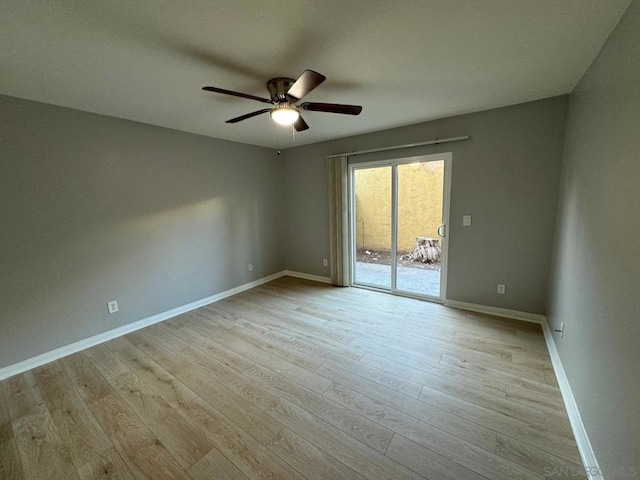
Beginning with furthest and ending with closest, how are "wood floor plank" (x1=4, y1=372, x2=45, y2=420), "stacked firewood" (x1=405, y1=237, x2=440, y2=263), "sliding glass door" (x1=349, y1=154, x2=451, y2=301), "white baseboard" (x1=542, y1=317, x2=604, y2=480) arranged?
"stacked firewood" (x1=405, y1=237, x2=440, y2=263)
"sliding glass door" (x1=349, y1=154, x2=451, y2=301)
"wood floor plank" (x1=4, y1=372, x2=45, y2=420)
"white baseboard" (x1=542, y1=317, x2=604, y2=480)

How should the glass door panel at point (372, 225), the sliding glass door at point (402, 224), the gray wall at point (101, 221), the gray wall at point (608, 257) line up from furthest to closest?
1. the glass door panel at point (372, 225)
2. the sliding glass door at point (402, 224)
3. the gray wall at point (101, 221)
4. the gray wall at point (608, 257)

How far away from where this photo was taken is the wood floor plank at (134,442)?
52.7 inches

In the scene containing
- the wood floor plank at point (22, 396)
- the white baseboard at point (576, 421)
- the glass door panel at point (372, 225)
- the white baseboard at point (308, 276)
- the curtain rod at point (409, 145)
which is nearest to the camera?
the white baseboard at point (576, 421)

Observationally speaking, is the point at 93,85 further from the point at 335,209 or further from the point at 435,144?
the point at 435,144

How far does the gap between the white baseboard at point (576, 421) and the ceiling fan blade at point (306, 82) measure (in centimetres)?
249

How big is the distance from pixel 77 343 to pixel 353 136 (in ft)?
13.5

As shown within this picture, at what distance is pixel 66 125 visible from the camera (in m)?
2.33

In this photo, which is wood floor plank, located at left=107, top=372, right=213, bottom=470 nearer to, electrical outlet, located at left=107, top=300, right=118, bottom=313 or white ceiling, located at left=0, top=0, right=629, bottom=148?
electrical outlet, located at left=107, top=300, right=118, bottom=313

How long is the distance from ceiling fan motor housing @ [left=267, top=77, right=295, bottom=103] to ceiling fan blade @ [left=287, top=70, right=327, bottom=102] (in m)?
0.21

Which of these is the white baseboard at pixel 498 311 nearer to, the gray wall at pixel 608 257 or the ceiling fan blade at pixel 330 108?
the gray wall at pixel 608 257

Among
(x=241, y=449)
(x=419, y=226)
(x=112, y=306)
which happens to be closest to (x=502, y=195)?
(x=419, y=226)

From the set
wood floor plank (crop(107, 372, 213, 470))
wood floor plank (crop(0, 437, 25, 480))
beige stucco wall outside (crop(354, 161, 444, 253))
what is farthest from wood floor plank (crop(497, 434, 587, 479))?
wood floor plank (crop(0, 437, 25, 480))

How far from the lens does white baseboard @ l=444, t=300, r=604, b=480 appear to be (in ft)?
4.18

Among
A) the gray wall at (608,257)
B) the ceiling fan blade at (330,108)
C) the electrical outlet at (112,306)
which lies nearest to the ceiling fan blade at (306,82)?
the ceiling fan blade at (330,108)
